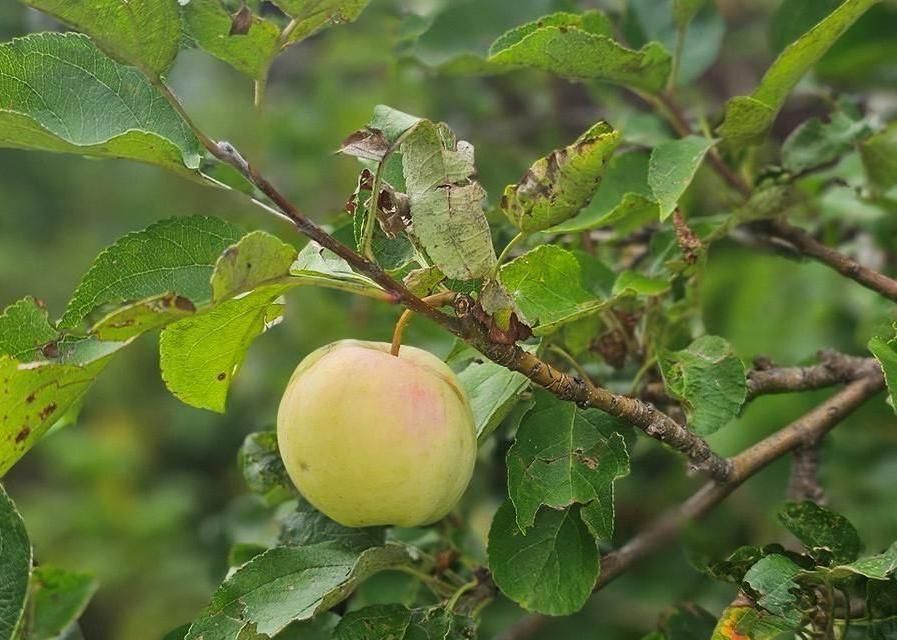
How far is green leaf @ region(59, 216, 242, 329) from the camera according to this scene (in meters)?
0.62

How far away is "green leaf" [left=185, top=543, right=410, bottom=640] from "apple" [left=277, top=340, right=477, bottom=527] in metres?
0.05

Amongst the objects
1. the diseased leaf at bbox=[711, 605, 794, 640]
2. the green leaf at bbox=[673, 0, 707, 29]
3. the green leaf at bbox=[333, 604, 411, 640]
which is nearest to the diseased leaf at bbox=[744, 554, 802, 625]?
the diseased leaf at bbox=[711, 605, 794, 640]

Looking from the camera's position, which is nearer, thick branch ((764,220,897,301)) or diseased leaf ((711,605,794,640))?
diseased leaf ((711,605,794,640))

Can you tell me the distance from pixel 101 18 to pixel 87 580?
1.57 ft

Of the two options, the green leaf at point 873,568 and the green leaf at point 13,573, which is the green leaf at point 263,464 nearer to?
the green leaf at point 13,573

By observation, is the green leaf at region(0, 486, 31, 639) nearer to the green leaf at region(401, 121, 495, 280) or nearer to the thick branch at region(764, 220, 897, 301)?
the green leaf at region(401, 121, 495, 280)

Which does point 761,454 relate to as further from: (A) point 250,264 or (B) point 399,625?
(A) point 250,264

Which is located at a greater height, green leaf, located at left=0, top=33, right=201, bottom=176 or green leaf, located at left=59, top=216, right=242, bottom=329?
green leaf, located at left=0, top=33, right=201, bottom=176

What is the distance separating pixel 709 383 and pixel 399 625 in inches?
10.0

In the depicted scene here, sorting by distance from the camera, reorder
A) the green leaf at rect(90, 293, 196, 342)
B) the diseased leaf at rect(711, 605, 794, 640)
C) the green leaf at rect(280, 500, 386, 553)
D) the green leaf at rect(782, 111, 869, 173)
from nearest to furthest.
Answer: the green leaf at rect(90, 293, 196, 342)
the diseased leaf at rect(711, 605, 794, 640)
the green leaf at rect(280, 500, 386, 553)
the green leaf at rect(782, 111, 869, 173)

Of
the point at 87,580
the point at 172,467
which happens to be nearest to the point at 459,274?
the point at 87,580

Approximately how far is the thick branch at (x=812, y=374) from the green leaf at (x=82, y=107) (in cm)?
43

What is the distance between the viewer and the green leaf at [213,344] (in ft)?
1.98

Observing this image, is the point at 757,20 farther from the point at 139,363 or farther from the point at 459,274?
the point at 459,274
